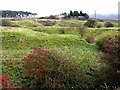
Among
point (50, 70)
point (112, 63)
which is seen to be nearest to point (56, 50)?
point (112, 63)

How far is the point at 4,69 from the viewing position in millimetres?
15375

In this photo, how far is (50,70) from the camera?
13227 millimetres

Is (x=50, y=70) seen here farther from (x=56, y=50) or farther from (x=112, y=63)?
(x=56, y=50)

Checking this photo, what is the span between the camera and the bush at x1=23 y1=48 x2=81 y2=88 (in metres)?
13.2

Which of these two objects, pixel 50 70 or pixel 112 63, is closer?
pixel 50 70

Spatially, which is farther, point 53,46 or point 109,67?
point 53,46

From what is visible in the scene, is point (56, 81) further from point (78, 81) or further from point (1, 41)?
point (1, 41)

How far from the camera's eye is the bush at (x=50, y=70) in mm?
13156

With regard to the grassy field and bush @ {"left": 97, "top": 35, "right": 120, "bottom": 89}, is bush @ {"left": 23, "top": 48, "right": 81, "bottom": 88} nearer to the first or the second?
the grassy field

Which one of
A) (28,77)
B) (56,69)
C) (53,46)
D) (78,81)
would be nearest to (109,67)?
(78,81)

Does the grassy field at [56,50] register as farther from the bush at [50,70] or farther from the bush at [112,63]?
the bush at [50,70]

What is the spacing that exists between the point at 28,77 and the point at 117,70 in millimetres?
4449

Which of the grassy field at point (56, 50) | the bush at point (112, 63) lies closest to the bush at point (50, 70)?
the grassy field at point (56, 50)

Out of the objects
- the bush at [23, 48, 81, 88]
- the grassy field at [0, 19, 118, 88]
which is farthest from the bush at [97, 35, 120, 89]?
the bush at [23, 48, 81, 88]
